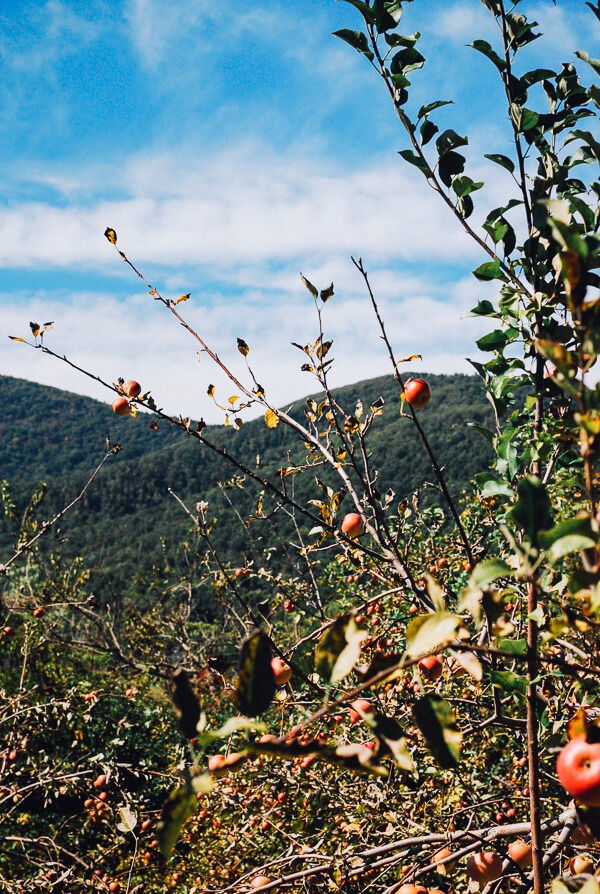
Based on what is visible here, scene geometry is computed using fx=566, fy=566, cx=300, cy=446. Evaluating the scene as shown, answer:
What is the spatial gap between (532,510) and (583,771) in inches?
12.0

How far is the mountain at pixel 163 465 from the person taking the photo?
23.5m

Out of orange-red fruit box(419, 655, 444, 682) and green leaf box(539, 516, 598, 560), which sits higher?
green leaf box(539, 516, 598, 560)

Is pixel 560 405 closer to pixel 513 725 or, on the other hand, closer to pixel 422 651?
pixel 513 725

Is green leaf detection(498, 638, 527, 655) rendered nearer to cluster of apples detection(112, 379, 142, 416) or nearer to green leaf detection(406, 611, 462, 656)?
green leaf detection(406, 611, 462, 656)

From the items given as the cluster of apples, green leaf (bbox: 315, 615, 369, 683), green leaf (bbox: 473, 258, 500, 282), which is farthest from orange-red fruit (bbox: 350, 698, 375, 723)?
the cluster of apples

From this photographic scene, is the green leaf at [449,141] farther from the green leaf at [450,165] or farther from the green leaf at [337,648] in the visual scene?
the green leaf at [337,648]

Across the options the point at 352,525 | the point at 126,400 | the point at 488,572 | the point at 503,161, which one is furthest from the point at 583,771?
the point at 126,400

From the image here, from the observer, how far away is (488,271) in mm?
1116

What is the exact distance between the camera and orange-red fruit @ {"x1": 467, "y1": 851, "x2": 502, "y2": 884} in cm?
121

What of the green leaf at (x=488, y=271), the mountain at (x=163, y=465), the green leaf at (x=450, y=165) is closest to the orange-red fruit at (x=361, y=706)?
the green leaf at (x=488, y=271)

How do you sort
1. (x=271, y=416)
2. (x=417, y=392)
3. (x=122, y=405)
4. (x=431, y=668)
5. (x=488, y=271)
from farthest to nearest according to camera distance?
(x=122, y=405), (x=271, y=416), (x=417, y=392), (x=431, y=668), (x=488, y=271)

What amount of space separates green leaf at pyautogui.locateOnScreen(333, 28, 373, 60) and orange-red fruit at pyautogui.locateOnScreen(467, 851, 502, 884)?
175 cm

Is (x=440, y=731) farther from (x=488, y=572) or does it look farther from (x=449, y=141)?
(x=449, y=141)

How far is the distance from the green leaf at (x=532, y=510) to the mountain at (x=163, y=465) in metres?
12.6
